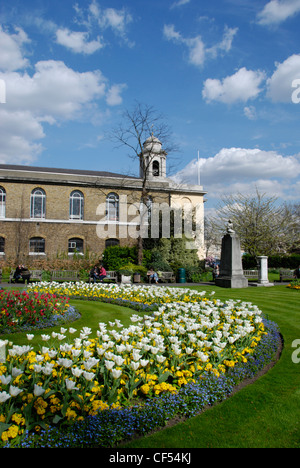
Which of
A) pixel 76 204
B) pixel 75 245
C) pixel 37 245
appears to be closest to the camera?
pixel 37 245

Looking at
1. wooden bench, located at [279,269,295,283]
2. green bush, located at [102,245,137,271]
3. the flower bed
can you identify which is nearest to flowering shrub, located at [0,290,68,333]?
the flower bed

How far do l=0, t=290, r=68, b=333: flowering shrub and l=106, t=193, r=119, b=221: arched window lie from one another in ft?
79.5

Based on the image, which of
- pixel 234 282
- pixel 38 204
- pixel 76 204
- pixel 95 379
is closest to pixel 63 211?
pixel 76 204

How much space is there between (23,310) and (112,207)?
25.9 m

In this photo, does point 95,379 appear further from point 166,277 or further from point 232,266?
point 166,277

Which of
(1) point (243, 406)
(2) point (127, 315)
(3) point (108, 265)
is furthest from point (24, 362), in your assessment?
(3) point (108, 265)

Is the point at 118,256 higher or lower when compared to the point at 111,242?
lower

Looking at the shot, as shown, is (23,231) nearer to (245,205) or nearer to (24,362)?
(245,205)

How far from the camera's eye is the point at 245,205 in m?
36.2

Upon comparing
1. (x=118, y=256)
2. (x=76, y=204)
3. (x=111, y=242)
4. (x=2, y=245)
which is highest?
(x=76, y=204)

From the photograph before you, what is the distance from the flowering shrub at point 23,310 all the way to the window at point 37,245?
2211cm

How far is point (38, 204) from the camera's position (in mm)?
31047

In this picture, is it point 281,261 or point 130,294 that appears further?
point 281,261

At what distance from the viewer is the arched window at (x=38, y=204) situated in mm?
30797
